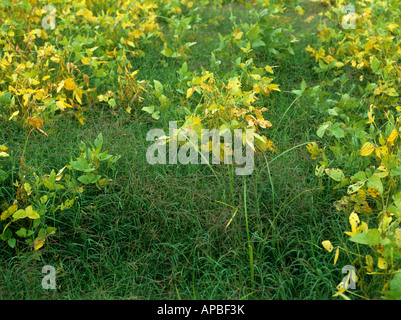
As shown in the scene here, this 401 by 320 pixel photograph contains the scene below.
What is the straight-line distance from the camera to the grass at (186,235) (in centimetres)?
202

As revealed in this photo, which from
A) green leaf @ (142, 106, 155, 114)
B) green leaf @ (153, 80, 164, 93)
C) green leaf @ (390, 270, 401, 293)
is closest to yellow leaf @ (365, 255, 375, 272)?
green leaf @ (390, 270, 401, 293)

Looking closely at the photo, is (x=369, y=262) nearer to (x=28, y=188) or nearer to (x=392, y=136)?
(x=392, y=136)

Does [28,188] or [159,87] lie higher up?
[159,87]

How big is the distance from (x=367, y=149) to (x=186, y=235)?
3.15ft

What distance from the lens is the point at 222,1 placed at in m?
4.73

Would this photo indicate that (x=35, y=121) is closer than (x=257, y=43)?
Yes

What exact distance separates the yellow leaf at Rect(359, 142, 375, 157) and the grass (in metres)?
0.27

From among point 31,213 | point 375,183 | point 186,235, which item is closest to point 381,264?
point 375,183

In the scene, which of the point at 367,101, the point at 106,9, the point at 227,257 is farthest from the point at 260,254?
the point at 106,9

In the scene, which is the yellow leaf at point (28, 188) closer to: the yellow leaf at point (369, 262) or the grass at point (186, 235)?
the grass at point (186, 235)

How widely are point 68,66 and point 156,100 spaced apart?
0.58 meters

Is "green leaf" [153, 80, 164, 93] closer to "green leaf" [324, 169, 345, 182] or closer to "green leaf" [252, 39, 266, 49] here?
"green leaf" [252, 39, 266, 49]

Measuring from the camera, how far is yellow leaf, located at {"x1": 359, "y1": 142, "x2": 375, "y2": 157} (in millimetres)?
2270

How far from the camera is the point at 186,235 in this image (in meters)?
2.21
